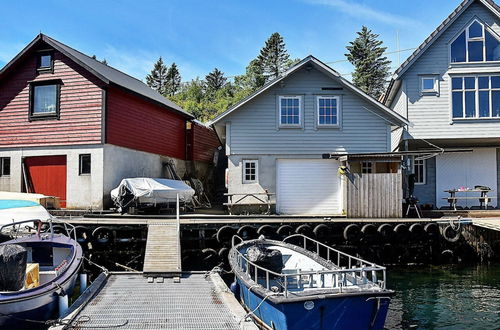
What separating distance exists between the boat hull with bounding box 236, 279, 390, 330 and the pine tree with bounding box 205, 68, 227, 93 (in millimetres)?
63238

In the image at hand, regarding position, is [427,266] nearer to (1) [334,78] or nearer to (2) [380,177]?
(2) [380,177]

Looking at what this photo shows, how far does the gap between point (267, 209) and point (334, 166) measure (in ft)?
11.8

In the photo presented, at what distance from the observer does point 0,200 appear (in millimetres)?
13242

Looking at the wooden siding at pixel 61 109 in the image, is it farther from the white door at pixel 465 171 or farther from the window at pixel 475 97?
the white door at pixel 465 171

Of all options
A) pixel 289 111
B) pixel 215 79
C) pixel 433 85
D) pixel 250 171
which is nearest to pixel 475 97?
pixel 433 85

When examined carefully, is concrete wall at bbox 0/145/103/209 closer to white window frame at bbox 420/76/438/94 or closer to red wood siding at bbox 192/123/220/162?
red wood siding at bbox 192/123/220/162

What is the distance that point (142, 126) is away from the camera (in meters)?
20.1

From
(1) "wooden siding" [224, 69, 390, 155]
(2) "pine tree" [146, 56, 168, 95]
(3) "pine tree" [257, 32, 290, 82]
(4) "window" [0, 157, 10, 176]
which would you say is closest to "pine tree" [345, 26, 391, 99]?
(3) "pine tree" [257, 32, 290, 82]

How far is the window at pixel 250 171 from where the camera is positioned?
17891 mm

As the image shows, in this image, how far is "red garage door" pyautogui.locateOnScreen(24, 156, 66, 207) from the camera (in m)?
17.7

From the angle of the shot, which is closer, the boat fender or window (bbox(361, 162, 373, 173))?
the boat fender

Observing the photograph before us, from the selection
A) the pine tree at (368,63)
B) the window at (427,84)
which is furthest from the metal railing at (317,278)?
the pine tree at (368,63)

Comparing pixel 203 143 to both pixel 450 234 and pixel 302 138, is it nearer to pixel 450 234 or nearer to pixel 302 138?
pixel 302 138

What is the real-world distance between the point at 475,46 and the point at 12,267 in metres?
20.0
